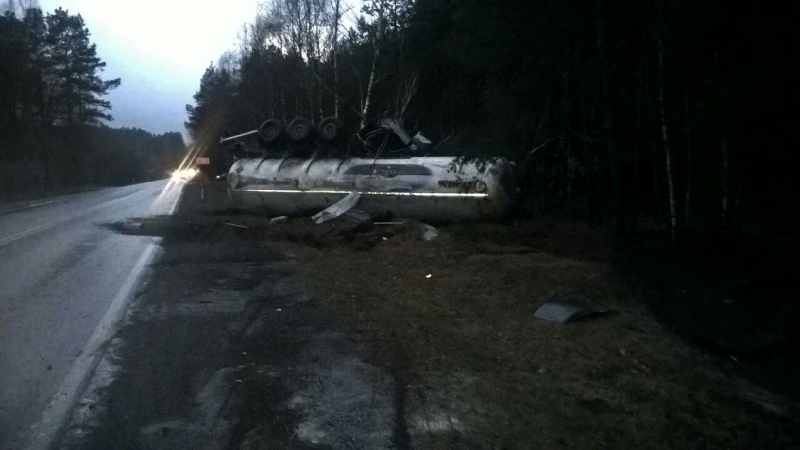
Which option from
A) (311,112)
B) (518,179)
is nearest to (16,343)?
(518,179)

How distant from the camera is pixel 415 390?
645 centimetres

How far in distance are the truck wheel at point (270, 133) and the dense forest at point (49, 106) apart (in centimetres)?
3189

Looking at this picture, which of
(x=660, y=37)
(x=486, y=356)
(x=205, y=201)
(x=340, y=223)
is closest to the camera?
(x=486, y=356)

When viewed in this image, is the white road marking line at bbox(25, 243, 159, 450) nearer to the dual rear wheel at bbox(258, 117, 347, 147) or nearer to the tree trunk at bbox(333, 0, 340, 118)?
the dual rear wheel at bbox(258, 117, 347, 147)

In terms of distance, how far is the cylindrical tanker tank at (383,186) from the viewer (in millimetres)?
17125

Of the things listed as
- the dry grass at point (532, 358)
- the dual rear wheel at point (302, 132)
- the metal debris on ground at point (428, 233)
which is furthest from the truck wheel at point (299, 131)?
the dry grass at point (532, 358)

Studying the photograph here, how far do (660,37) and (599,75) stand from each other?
2.86 meters

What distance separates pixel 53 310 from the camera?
962 centimetres

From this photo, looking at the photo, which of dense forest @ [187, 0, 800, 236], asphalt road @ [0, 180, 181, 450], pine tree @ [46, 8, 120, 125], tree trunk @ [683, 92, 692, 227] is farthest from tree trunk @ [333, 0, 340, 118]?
pine tree @ [46, 8, 120, 125]

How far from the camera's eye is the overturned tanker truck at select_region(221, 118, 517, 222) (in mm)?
17203

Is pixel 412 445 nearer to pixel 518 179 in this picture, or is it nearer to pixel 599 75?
pixel 599 75

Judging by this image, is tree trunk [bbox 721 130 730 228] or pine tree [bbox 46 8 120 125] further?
pine tree [bbox 46 8 120 125]

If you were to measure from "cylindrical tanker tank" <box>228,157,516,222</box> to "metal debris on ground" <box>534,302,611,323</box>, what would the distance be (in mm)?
7415

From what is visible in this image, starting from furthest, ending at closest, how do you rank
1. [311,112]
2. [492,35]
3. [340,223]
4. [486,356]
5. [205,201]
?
[311,112] < [205,201] < [340,223] < [492,35] < [486,356]
